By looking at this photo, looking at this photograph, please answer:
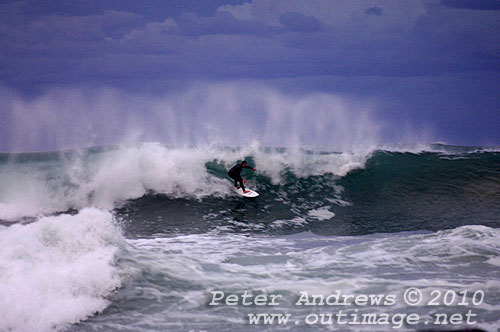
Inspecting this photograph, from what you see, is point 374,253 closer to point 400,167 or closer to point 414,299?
point 414,299

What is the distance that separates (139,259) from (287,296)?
2.53 meters

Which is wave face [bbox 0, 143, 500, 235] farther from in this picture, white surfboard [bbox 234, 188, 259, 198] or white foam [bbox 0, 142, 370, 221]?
white surfboard [bbox 234, 188, 259, 198]

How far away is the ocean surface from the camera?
5.75 m

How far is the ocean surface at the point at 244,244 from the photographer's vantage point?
5750 millimetres

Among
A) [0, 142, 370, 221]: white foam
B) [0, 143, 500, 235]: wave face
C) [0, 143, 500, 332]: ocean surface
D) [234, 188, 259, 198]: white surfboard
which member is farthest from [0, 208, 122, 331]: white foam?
[234, 188, 259, 198]: white surfboard

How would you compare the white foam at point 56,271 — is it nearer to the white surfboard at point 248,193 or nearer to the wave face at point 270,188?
the wave face at point 270,188

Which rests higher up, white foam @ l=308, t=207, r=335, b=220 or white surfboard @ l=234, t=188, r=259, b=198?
white surfboard @ l=234, t=188, r=259, b=198

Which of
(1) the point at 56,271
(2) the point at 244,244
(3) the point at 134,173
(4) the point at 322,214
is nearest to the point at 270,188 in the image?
(4) the point at 322,214

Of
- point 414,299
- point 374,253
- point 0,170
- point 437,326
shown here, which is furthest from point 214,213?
point 0,170

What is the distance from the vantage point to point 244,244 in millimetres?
9750

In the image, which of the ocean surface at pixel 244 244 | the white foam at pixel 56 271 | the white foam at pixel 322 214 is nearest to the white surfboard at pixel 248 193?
the ocean surface at pixel 244 244

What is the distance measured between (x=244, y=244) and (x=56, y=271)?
4142mm

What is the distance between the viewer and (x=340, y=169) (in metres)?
Answer: 17.6

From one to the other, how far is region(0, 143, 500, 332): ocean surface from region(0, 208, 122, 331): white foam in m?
0.02
